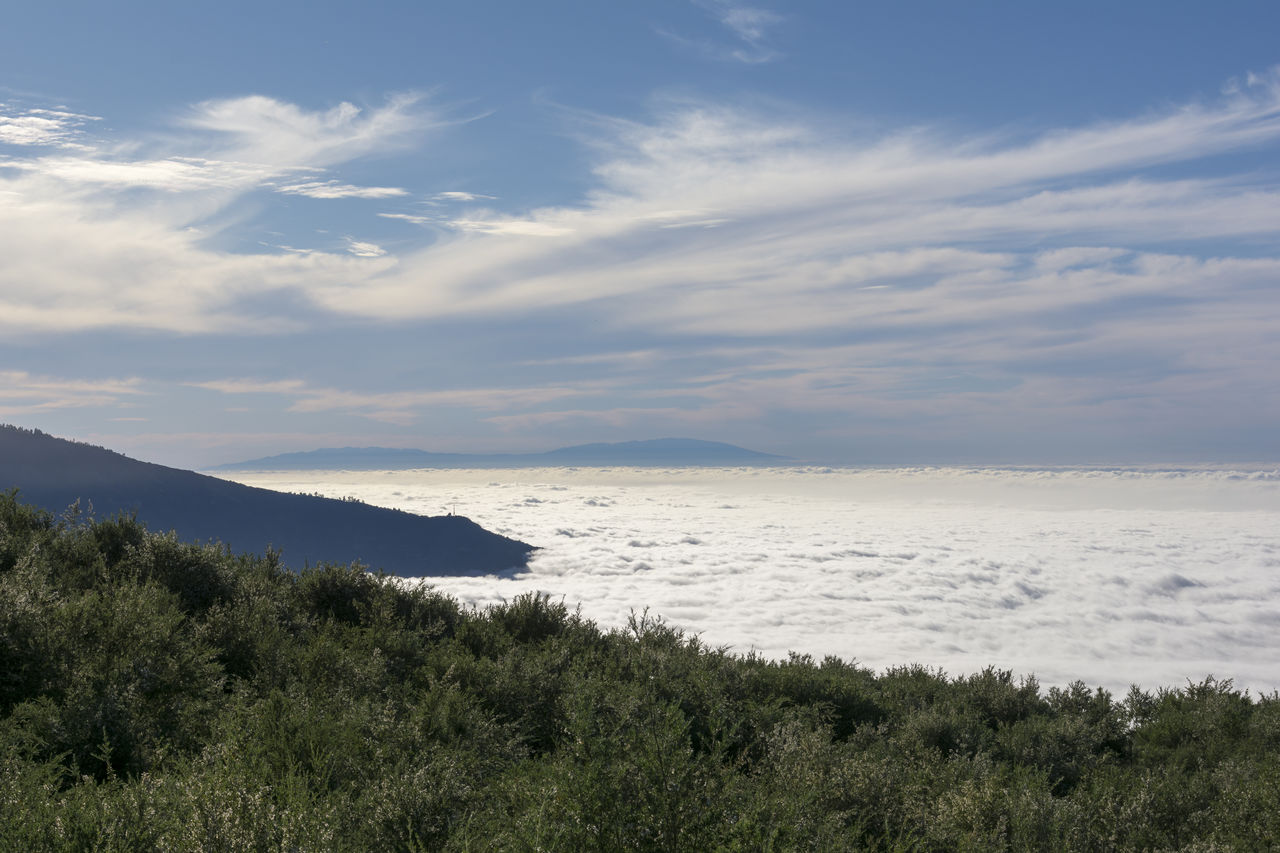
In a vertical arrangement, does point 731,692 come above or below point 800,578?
above

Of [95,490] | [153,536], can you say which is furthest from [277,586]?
[95,490]

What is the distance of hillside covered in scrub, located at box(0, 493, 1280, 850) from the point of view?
4719mm

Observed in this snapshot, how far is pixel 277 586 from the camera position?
16641 mm

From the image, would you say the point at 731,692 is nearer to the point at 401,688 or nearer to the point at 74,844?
the point at 401,688

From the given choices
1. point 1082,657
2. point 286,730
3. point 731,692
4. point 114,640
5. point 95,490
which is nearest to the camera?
point 286,730

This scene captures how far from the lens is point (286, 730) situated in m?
7.24

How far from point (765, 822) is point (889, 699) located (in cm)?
1204

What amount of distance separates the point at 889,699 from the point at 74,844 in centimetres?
1559

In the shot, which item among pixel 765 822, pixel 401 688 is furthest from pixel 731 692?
pixel 765 822

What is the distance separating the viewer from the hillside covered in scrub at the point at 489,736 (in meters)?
4.72

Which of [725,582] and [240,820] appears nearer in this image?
[240,820]

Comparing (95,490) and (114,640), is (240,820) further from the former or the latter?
(95,490)

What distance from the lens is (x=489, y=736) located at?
8.91 metres

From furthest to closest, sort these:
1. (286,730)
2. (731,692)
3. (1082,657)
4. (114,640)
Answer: (1082,657) → (731,692) → (114,640) → (286,730)
